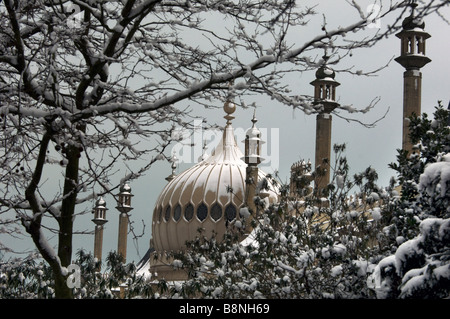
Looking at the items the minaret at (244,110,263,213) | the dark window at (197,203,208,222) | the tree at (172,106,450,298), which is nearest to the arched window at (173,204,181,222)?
the dark window at (197,203,208,222)

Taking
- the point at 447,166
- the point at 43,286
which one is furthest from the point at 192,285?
the point at 447,166

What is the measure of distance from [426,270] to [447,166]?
0.76 meters

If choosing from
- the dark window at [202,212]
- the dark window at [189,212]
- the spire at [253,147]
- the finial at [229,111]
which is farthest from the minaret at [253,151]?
the dark window at [189,212]

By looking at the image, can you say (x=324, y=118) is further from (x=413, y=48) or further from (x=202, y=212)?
(x=202, y=212)

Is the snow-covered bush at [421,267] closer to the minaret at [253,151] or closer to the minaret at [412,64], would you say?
the minaret at [412,64]

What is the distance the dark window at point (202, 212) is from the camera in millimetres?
36494

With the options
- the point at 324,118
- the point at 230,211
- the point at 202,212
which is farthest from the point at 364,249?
the point at 202,212

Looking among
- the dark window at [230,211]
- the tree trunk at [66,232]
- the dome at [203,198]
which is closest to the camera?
the tree trunk at [66,232]

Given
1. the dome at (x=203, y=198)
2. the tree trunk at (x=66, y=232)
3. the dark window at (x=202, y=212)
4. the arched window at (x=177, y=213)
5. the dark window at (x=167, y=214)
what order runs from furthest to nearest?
the dark window at (x=167, y=214), the arched window at (x=177, y=213), the dark window at (x=202, y=212), the dome at (x=203, y=198), the tree trunk at (x=66, y=232)

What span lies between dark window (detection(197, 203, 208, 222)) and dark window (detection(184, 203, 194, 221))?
42 centimetres

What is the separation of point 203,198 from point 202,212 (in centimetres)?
66

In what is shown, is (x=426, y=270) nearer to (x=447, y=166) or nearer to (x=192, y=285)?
(x=447, y=166)

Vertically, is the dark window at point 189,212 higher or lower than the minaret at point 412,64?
lower

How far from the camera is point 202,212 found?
36.7 m
